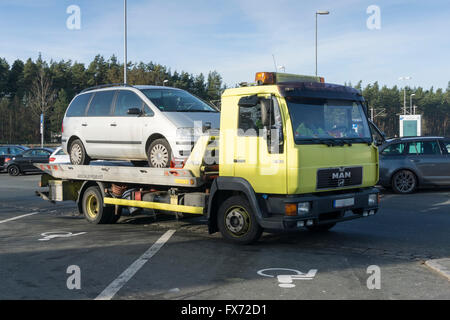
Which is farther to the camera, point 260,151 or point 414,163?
point 414,163

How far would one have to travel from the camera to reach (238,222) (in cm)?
754

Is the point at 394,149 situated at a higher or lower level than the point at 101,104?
lower

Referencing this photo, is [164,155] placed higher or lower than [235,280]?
higher

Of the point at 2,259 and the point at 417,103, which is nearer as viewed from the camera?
the point at 2,259

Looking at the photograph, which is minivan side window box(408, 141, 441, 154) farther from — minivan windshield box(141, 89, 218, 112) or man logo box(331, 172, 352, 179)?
man logo box(331, 172, 352, 179)

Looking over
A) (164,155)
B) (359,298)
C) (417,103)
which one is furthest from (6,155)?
(417,103)

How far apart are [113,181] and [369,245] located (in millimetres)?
4742

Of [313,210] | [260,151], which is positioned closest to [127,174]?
[260,151]

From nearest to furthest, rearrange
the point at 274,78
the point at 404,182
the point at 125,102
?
the point at 274,78
the point at 125,102
the point at 404,182

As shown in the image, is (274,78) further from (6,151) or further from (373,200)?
(6,151)

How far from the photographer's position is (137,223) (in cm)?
1034

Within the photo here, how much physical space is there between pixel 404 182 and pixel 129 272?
1014 centimetres

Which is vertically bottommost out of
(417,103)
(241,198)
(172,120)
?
(241,198)
